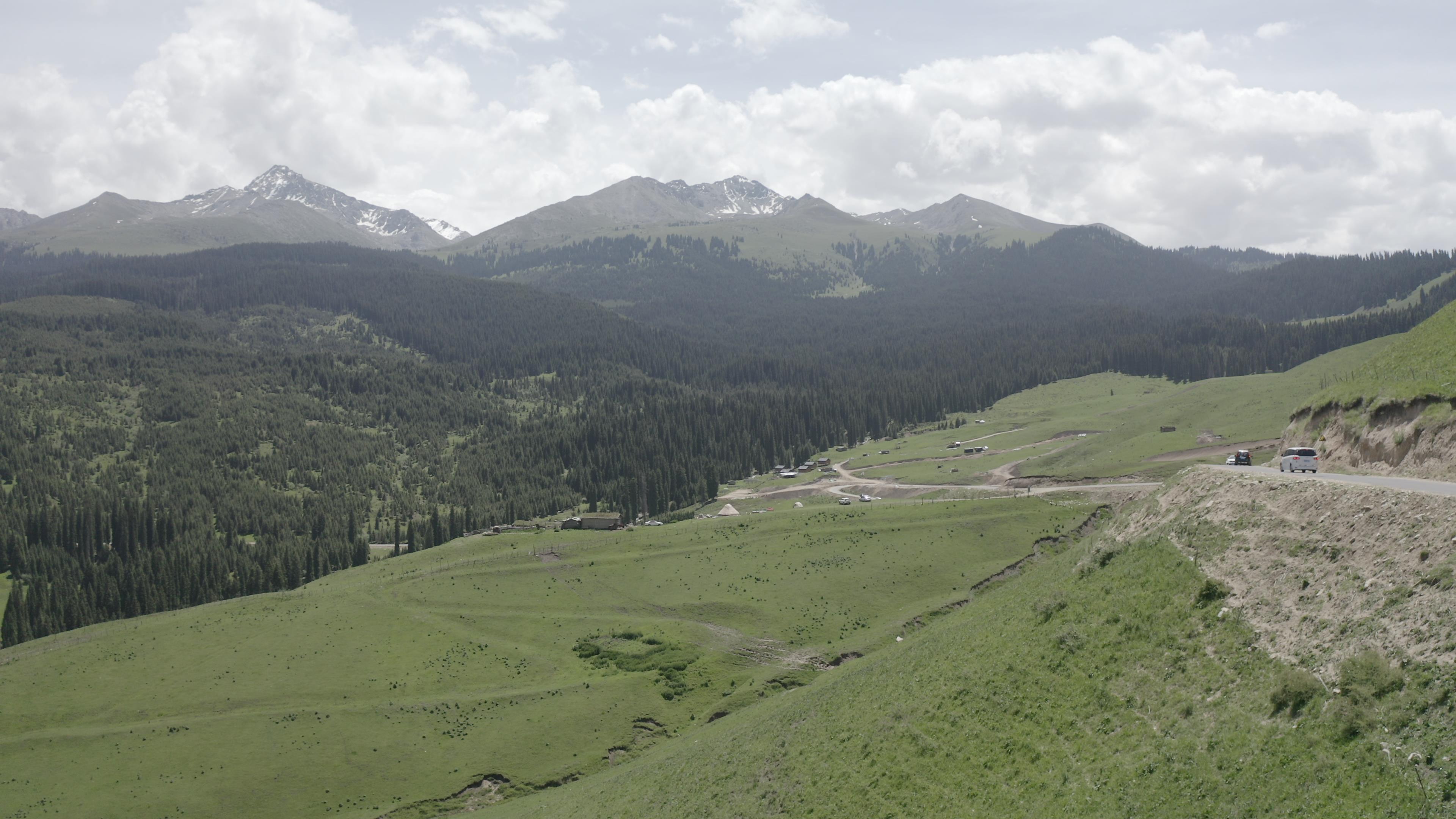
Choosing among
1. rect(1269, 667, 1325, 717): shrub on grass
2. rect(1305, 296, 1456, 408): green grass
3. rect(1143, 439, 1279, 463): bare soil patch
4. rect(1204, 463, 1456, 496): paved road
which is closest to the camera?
rect(1269, 667, 1325, 717): shrub on grass

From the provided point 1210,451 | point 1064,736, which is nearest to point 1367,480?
point 1064,736

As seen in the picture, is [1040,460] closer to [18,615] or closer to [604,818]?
[604,818]

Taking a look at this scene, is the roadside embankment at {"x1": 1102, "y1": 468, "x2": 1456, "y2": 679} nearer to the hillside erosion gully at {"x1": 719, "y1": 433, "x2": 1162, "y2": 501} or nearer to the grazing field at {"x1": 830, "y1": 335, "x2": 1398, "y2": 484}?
the hillside erosion gully at {"x1": 719, "y1": 433, "x2": 1162, "y2": 501}

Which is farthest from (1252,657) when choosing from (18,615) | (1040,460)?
(18,615)

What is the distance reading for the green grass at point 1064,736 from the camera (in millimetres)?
26859

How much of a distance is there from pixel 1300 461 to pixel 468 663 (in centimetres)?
7204

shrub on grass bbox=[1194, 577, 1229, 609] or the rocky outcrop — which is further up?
the rocky outcrop

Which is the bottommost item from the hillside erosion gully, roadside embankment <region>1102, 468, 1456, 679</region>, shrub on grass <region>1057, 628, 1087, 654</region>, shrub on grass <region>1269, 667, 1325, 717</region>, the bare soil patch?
the hillside erosion gully

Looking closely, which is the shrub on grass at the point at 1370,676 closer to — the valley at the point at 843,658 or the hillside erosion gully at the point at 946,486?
the valley at the point at 843,658

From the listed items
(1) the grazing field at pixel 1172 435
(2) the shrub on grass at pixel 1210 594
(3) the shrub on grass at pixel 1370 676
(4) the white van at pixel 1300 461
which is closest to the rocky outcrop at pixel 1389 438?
(4) the white van at pixel 1300 461

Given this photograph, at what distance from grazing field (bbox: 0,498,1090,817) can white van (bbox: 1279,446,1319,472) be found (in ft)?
118

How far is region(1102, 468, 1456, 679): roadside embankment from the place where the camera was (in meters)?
27.9

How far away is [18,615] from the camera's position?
140000 mm

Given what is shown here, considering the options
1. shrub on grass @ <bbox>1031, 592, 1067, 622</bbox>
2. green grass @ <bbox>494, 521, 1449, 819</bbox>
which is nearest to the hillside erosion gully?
green grass @ <bbox>494, 521, 1449, 819</bbox>
